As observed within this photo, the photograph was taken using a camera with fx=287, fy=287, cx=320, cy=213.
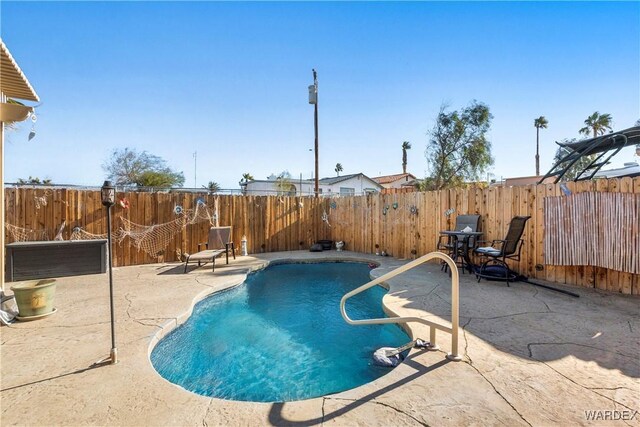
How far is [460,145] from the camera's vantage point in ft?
55.9

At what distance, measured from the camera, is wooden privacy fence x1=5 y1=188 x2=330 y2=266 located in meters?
6.33

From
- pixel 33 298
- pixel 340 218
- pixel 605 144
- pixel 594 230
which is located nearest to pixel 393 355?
pixel 594 230

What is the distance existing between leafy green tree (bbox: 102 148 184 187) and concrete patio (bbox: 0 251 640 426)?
2237 cm

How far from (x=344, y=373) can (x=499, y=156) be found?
1834 centimetres

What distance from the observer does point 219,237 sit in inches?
305

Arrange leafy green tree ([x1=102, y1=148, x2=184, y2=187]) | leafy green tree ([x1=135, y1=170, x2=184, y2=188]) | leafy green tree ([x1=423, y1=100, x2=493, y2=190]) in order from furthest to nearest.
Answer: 1. leafy green tree ([x1=102, y1=148, x2=184, y2=187])
2. leafy green tree ([x1=135, y1=170, x2=184, y2=188])
3. leafy green tree ([x1=423, y1=100, x2=493, y2=190])

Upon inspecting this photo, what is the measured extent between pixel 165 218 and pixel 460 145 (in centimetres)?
1609

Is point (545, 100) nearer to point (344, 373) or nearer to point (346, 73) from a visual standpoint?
point (346, 73)

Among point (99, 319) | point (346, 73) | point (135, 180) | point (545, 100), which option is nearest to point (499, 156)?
point (545, 100)

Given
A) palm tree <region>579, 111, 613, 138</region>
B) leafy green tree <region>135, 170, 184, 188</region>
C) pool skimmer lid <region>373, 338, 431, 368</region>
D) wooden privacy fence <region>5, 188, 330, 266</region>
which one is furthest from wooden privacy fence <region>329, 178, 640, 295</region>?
palm tree <region>579, 111, 613, 138</region>

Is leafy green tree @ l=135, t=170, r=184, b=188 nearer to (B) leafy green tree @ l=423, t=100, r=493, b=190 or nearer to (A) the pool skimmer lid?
(B) leafy green tree @ l=423, t=100, r=493, b=190

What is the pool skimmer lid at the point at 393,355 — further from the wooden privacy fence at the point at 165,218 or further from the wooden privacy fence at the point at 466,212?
the wooden privacy fence at the point at 165,218

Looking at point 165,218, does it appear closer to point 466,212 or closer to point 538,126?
point 466,212

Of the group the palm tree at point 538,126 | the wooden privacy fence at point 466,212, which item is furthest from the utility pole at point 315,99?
the palm tree at point 538,126
